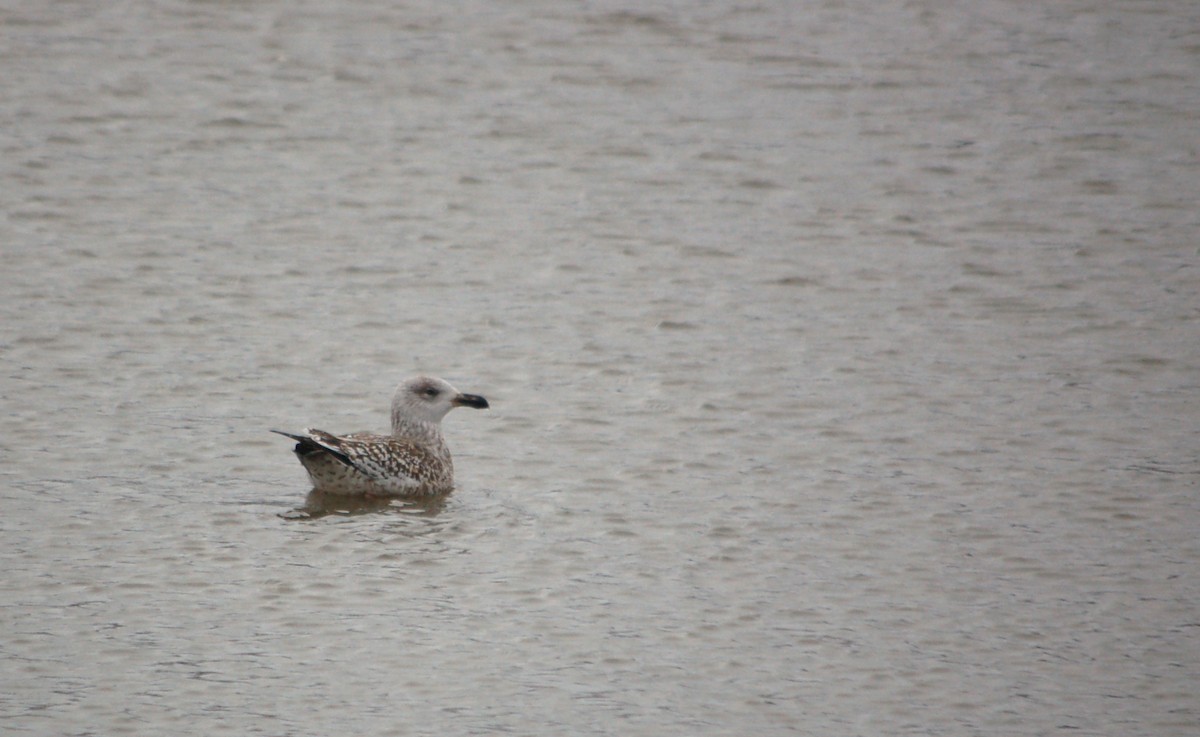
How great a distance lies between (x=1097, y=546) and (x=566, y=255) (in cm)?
641

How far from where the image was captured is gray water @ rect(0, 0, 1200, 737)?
29.4ft

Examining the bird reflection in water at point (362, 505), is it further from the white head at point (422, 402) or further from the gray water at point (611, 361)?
the white head at point (422, 402)

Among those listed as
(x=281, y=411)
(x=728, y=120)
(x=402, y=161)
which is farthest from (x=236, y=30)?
(x=281, y=411)

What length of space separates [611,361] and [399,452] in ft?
8.50

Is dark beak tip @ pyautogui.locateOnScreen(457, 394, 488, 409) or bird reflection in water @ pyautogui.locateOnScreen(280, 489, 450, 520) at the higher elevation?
dark beak tip @ pyautogui.locateOnScreen(457, 394, 488, 409)

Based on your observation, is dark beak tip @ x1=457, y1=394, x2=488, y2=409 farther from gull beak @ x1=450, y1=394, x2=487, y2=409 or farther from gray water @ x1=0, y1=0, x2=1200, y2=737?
gray water @ x1=0, y1=0, x2=1200, y2=737

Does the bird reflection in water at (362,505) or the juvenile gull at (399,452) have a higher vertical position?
the juvenile gull at (399,452)

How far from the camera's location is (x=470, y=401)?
12.2m

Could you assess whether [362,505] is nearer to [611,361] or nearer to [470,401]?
[470,401]

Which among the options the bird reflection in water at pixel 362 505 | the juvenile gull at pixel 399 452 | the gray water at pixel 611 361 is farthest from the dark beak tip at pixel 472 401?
the bird reflection in water at pixel 362 505

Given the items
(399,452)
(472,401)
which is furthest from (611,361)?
(399,452)

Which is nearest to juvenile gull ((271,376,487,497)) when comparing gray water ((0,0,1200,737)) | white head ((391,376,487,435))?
white head ((391,376,487,435))

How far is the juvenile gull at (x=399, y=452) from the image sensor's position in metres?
11.3

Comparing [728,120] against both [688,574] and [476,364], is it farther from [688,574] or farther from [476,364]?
[688,574]
